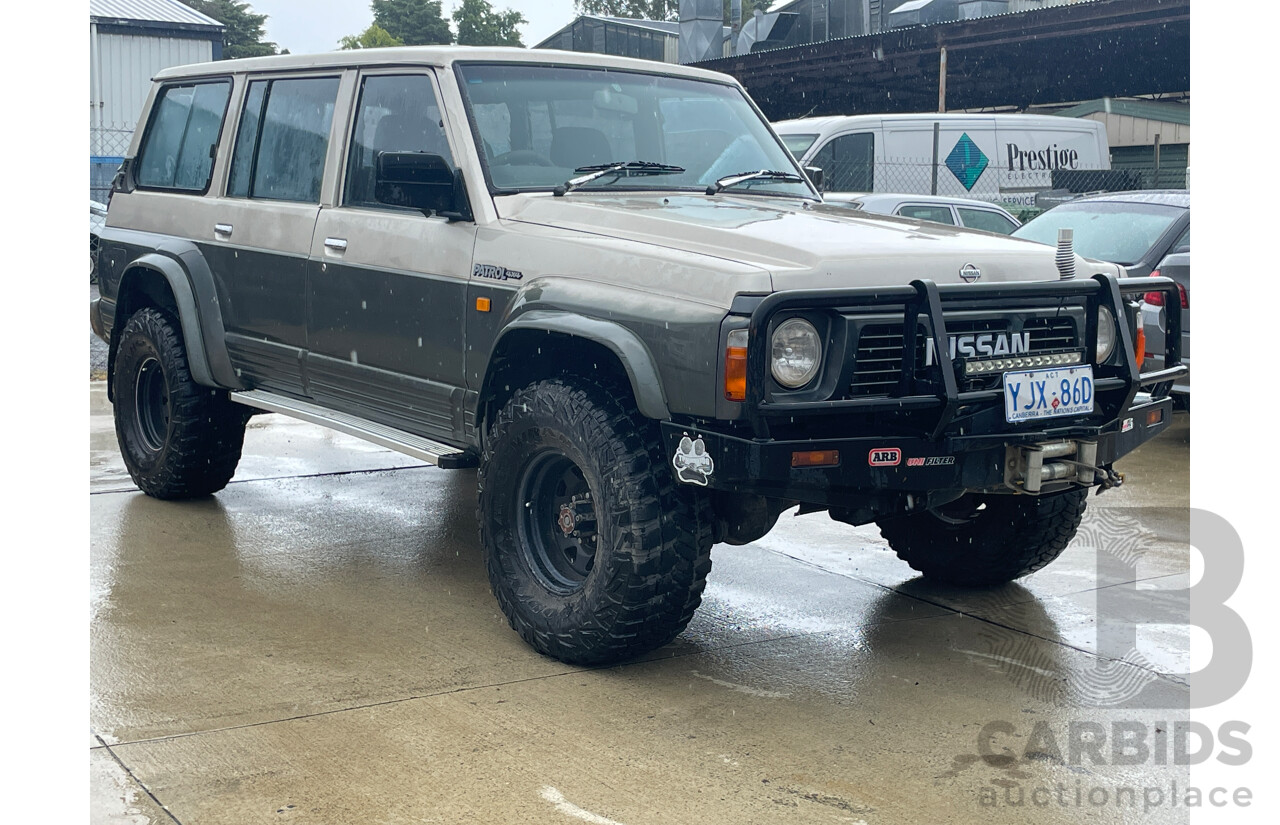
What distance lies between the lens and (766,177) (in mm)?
5398

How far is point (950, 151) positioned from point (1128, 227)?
7292 mm

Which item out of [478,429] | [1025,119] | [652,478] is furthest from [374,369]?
[1025,119]

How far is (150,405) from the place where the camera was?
268 inches

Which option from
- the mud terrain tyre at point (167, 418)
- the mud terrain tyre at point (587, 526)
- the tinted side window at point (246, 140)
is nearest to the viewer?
the mud terrain tyre at point (587, 526)

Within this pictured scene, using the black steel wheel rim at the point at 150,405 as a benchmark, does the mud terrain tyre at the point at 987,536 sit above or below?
below

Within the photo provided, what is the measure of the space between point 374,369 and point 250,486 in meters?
2.16

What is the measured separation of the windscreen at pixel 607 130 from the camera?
4.98 m

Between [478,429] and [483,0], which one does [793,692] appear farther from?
[483,0]

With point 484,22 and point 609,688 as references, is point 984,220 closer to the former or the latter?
point 609,688

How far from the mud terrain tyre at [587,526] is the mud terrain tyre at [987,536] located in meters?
1.23

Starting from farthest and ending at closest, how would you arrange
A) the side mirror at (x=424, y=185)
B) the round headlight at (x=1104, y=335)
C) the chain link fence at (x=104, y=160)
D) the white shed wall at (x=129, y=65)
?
the white shed wall at (x=129, y=65) → the chain link fence at (x=104, y=160) → the side mirror at (x=424, y=185) → the round headlight at (x=1104, y=335)

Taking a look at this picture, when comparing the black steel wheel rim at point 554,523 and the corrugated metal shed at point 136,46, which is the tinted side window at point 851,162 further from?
the corrugated metal shed at point 136,46

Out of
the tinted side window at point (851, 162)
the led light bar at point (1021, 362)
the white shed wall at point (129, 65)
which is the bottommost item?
the led light bar at point (1021, 362)

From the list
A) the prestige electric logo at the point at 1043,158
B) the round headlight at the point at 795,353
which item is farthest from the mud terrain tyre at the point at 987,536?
the prestige electric logo at the point at 1043,158
